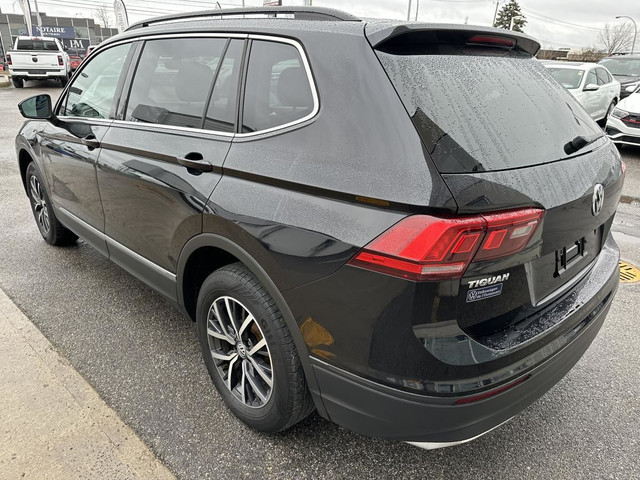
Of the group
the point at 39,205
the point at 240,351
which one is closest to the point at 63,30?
the point at 39,205

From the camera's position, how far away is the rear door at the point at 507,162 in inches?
60.0

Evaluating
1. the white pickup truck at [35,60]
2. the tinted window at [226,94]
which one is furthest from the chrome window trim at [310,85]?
the white pickup truck at [35,60]

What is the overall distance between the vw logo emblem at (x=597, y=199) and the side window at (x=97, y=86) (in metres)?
2.70

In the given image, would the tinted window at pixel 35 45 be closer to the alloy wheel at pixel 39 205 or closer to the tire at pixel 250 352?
the alloy wheel at pixel 39 205

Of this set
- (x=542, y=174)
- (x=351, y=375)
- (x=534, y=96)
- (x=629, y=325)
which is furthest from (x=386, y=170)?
(x=629, y=325)

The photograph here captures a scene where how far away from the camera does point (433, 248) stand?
1.44 metres

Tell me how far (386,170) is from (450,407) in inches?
31.7

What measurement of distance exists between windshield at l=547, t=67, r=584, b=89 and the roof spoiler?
919 cm

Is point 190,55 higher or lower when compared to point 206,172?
higher

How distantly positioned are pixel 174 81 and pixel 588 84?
10134mm

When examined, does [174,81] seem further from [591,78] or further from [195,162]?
[591,78]

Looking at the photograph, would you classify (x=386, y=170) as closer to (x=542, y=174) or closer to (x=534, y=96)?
(x=542, y=174)

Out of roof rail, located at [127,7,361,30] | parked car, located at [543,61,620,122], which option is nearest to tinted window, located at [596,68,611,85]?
parked car, located at [543,61,620,122]

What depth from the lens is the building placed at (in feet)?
186
